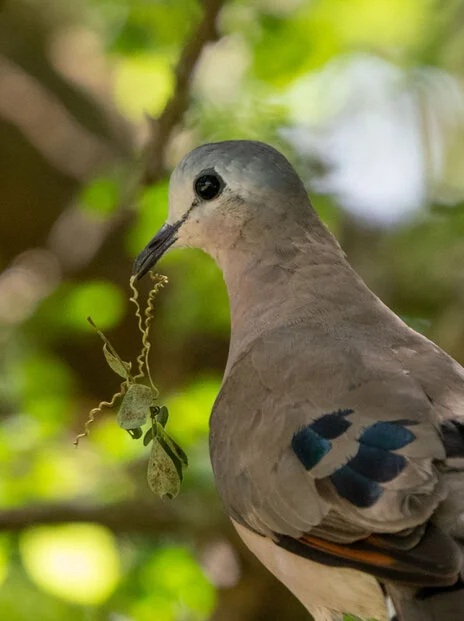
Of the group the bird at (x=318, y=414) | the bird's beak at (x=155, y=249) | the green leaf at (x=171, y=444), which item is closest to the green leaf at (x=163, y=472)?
the green leaf at (x=171, y=444)

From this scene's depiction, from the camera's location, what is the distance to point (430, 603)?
88.0 inches

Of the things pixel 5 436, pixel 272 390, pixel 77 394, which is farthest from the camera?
pixel 77 394

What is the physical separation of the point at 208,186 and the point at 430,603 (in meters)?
1.32

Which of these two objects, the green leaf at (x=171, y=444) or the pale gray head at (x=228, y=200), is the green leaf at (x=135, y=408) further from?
the pale gray head at (x=228, y=200)

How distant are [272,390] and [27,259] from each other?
257 cm

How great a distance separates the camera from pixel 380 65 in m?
6.17

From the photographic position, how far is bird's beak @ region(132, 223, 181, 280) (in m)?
3.18

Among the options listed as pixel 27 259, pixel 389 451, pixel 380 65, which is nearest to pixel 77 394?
pixel 27 259

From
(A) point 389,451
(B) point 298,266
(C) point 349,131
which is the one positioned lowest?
(A) point 389,451

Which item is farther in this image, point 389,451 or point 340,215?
point 340,215

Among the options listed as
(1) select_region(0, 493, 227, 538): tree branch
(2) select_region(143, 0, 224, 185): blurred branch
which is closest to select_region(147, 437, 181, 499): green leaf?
(2) select_region(143, 0, 224, 185): blurred branch

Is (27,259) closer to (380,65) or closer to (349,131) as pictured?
(349,131)

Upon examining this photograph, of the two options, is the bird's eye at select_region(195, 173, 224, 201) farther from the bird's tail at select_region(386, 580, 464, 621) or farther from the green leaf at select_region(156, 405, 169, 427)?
the bird's tail at select_region(386, 580, 464, 621)

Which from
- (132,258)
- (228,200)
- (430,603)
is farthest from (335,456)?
(132,258)
